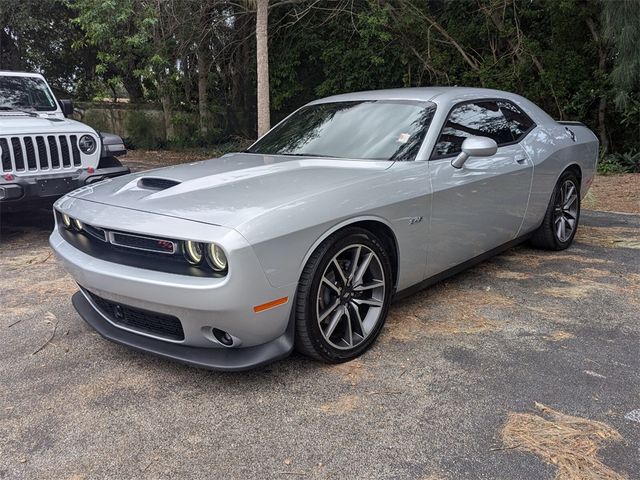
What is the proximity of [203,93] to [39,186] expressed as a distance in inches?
365

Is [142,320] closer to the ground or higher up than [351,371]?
higher up

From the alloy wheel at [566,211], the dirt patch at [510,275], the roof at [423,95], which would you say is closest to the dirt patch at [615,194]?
the alloy wheel at [566,211]

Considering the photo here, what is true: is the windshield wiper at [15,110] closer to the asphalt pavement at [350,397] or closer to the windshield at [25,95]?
the windshield at [25,95]

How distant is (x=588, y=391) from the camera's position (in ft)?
9.32

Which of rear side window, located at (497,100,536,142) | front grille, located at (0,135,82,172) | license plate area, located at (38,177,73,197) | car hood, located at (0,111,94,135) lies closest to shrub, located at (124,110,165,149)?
car hood, located at (0,111,94,135)

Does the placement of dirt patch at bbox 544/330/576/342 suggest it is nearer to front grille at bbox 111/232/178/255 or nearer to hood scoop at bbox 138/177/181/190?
front grille at bbox 111/232/178/255

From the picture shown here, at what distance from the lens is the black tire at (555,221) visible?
5.04 meters

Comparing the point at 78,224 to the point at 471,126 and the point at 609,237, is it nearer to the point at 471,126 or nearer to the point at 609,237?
the point at 471,126

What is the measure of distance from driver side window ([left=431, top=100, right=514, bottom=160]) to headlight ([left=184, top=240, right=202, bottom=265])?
179cm

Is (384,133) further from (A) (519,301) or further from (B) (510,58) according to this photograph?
(B) (510,58)

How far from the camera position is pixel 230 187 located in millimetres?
3160

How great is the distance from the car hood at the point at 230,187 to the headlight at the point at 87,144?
2695 millimetres

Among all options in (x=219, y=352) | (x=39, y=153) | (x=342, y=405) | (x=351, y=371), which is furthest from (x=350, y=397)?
(x=39, y=153)

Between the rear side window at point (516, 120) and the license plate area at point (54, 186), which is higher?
the rear side window at point (516, 120)
